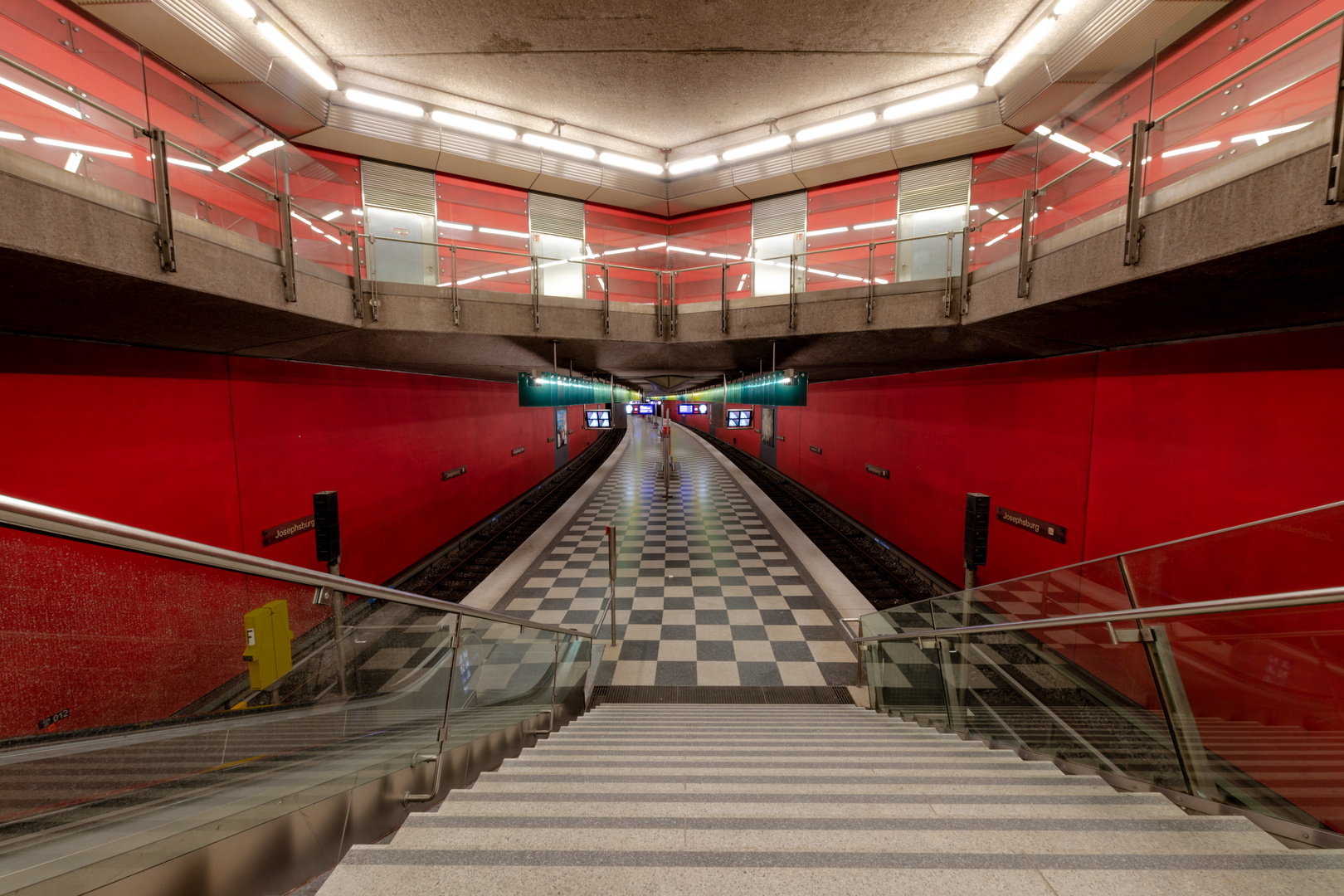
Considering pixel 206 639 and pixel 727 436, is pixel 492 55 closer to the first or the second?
pixel 206 639

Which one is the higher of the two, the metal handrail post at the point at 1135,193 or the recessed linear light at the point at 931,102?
the recessed linear light at the point at 931,102

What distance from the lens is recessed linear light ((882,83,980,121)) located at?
8.57 meters

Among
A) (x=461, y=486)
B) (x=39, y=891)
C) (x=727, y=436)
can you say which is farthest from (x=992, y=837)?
(x=727, y=436)

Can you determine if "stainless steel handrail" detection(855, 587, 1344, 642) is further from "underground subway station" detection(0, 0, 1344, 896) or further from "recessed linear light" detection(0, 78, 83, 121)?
"recessed linear light" detection(0, 78, 83, 121)

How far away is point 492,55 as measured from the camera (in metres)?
7.99

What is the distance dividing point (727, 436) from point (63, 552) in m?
25.2

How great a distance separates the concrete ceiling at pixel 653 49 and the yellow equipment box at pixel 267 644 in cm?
821


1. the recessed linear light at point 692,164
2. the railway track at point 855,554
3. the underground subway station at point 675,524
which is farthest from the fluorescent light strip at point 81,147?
the recessed linear light at point 692,164

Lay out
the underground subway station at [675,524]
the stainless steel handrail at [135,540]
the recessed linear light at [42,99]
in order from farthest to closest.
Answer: the recessed linear light at [42,99], the underground subway station at [675,524], the stainless steel handrail at [135,540]

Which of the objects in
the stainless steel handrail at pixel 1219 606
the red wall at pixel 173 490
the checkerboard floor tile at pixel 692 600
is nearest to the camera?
the stainless steel handrail at pixel 1219 606

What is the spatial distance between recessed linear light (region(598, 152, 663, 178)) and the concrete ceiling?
1022 millimetres

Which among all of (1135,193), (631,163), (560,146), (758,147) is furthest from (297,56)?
(1135,193)

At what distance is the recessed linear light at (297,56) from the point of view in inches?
281

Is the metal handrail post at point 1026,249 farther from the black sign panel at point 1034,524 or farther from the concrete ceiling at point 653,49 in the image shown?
the concrete ceiling at point 653,49
